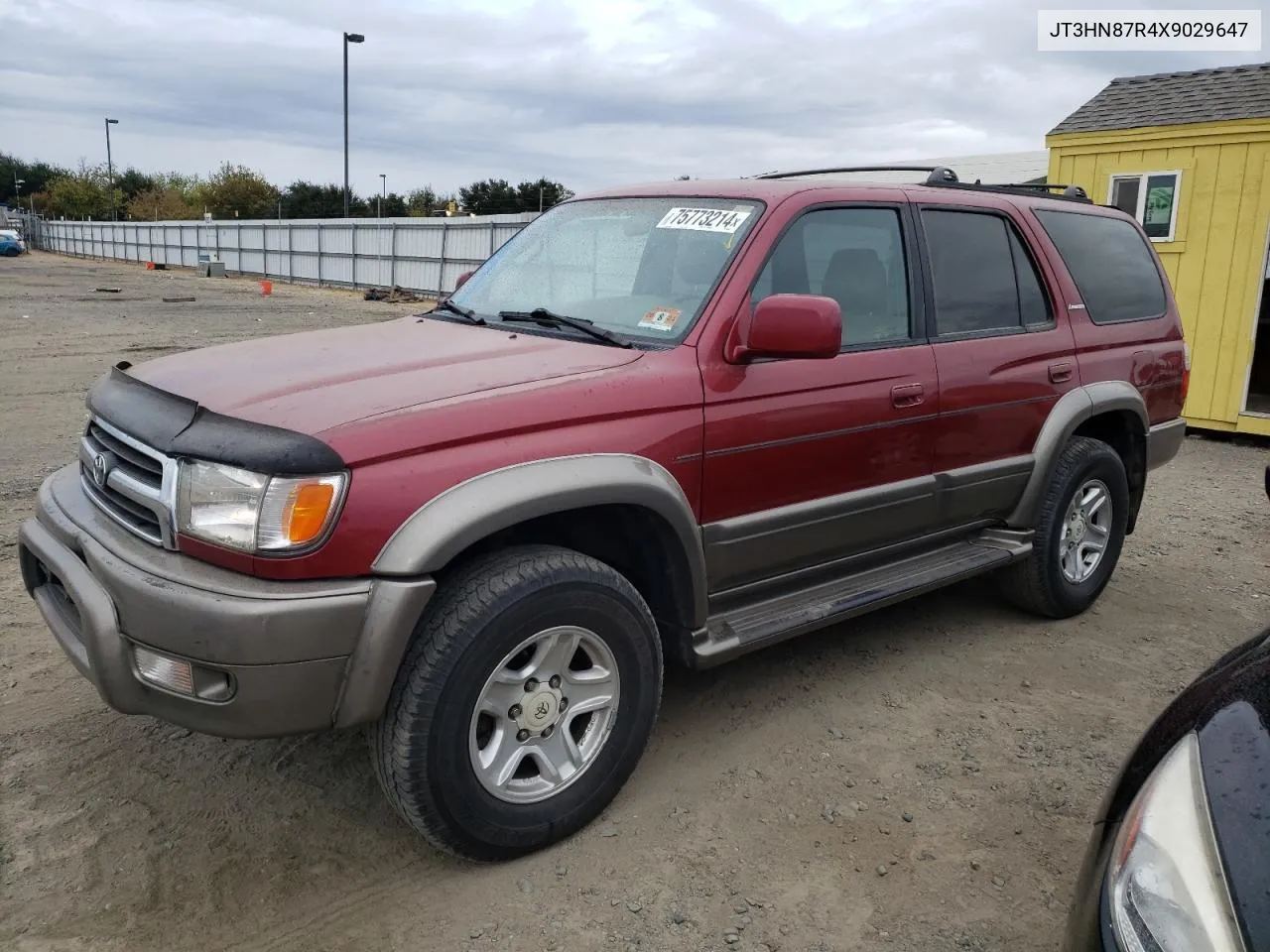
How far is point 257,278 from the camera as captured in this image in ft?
122

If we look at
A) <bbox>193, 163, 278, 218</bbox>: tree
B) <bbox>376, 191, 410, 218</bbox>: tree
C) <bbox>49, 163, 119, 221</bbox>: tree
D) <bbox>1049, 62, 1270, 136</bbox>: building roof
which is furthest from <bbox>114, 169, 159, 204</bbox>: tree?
<bbox>1049, 62, 1270, 136</bbox>: building roof

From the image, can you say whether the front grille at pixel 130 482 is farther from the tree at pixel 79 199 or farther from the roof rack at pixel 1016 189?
the tree at pixel 79 199

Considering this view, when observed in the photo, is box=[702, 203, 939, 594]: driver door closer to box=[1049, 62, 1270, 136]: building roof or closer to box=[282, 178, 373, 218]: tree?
box=[1049, 62, 1270, 136]: building roof

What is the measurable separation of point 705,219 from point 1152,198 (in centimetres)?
771

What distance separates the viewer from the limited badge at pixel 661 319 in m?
3.25

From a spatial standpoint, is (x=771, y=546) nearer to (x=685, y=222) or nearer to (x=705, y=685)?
(x=705, y=685)

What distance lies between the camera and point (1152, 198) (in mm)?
9469

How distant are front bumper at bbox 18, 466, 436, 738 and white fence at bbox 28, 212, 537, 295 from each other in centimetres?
1380

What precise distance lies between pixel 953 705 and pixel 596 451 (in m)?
1.98

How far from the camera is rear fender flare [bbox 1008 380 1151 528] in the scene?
4348 mm

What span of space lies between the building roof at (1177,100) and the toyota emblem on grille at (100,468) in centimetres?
945

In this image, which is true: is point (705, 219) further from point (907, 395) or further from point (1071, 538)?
point (1071, 538)

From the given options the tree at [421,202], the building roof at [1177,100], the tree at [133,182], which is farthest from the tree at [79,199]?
the building roof at [1177,100]

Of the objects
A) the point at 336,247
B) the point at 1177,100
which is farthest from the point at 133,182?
the point at 1177,100
